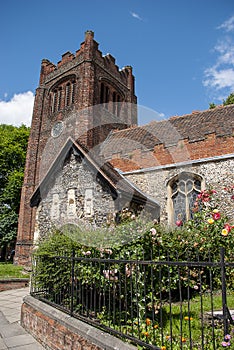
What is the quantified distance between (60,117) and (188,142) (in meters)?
10.5

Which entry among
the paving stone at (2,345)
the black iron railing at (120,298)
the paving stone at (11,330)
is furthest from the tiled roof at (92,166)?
the paving stone at (2,345)

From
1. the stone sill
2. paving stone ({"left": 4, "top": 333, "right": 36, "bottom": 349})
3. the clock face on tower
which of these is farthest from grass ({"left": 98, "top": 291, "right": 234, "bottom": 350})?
the clock face on tower

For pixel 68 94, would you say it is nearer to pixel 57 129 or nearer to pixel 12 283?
pixel 57 129

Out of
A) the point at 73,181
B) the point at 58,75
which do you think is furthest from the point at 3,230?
the point at 73,181

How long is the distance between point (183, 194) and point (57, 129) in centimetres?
1085

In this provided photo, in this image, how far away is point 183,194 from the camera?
12.0m

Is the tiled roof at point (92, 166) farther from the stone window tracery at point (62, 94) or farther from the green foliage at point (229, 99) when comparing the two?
the green foliage at point (229, 99)

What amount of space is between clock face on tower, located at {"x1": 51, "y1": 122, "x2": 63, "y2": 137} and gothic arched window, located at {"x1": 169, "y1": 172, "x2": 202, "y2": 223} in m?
Answer: 9.77

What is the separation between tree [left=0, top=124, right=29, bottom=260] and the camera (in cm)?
2197

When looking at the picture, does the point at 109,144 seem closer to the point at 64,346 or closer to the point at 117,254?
the point at 117,254

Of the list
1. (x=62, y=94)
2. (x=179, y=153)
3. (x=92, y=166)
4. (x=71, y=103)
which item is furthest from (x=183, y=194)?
(x=62, y=94)

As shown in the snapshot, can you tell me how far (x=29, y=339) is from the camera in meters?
5.35

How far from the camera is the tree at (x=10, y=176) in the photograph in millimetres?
21969

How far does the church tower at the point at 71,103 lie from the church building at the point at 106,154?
0.07 meters
